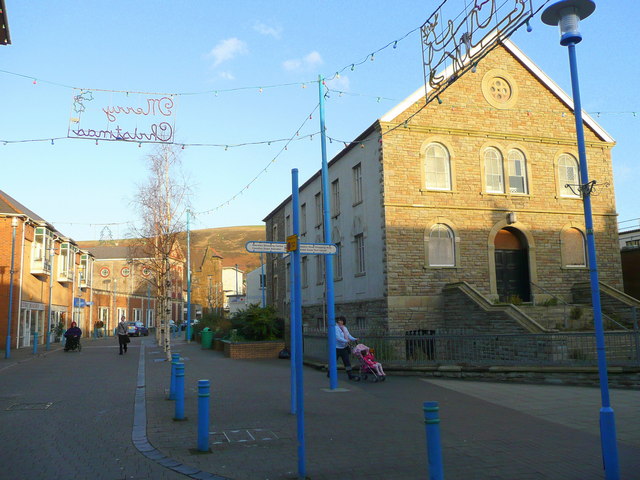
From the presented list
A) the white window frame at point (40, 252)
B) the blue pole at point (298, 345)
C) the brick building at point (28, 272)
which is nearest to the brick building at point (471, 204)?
the blue pole at point (298, 345)

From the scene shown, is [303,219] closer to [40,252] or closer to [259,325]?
[259,325]

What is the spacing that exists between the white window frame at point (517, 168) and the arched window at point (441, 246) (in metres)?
3.56

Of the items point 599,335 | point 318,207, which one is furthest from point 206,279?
point 599,335

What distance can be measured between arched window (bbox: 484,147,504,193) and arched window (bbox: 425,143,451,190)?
1705 millimetres

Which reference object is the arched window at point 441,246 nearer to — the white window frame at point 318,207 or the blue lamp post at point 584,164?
the white window frame at point 318,207

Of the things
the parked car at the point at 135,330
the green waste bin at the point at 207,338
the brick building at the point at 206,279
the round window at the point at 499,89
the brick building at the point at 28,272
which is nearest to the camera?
the round window at the point at 499,89

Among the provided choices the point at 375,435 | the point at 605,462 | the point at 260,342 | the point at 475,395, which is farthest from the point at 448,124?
the point at 605,462

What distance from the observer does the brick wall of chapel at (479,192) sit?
71.0 feet

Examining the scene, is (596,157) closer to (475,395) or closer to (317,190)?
(317,190)

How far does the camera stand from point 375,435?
27.7 feet

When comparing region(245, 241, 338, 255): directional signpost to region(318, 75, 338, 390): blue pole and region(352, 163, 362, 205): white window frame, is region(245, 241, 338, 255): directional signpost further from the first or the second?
region(352, 163, 362, 205): white window frame

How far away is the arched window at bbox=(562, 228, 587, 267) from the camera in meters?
23.8

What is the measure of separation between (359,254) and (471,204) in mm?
4957

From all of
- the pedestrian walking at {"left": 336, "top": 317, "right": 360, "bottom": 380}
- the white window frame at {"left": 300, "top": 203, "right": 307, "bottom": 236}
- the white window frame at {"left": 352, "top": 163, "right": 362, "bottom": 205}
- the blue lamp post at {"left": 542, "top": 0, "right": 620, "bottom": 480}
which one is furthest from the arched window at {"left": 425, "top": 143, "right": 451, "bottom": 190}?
the blue lamp post at {"left": 542, "top": 0, "right": 620, "bottom": 480}
